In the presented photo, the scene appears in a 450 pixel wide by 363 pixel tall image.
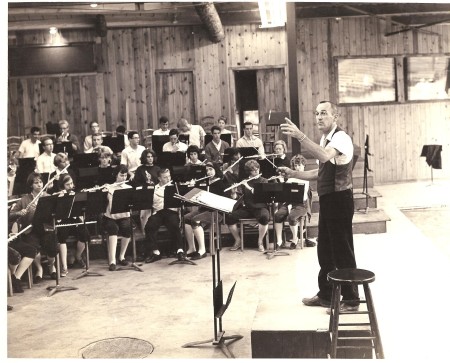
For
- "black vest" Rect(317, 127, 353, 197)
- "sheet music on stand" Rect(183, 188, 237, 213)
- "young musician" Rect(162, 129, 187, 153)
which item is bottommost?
"sheet music on stand" Rect(183, 188, 237, 213)

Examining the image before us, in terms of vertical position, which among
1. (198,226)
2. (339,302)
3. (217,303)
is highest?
(339,302)

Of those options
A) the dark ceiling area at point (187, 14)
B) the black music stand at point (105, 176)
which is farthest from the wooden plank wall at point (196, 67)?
the black music stand at point (105, 176)

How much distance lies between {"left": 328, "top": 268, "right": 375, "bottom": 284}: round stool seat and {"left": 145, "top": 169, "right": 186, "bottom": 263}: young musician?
417 cm

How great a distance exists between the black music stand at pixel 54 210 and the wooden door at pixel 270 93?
6335 millimetres

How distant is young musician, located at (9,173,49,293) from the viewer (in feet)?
22.0

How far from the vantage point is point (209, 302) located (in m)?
6.00

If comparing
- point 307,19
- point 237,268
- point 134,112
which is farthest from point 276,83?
point 237,268

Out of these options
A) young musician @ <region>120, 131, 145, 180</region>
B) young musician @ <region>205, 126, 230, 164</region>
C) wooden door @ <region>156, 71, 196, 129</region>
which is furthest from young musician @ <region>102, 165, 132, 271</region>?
wooden door @ <region>156, 71, 196, 129</region>

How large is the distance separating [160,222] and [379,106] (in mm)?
6531

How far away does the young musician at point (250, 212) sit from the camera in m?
8.05

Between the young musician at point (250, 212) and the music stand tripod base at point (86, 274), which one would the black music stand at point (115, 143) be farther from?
the music stand tripod base at point (86, 274)

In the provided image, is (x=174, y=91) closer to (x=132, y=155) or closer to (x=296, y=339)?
(x=132, y=155)

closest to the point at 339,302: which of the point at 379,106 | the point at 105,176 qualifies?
the point at 105,176

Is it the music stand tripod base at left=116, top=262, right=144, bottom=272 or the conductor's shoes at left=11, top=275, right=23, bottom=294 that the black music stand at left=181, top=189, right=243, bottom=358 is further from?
the conductor's shoes at left=11, top=275, right=23, bottom=294
